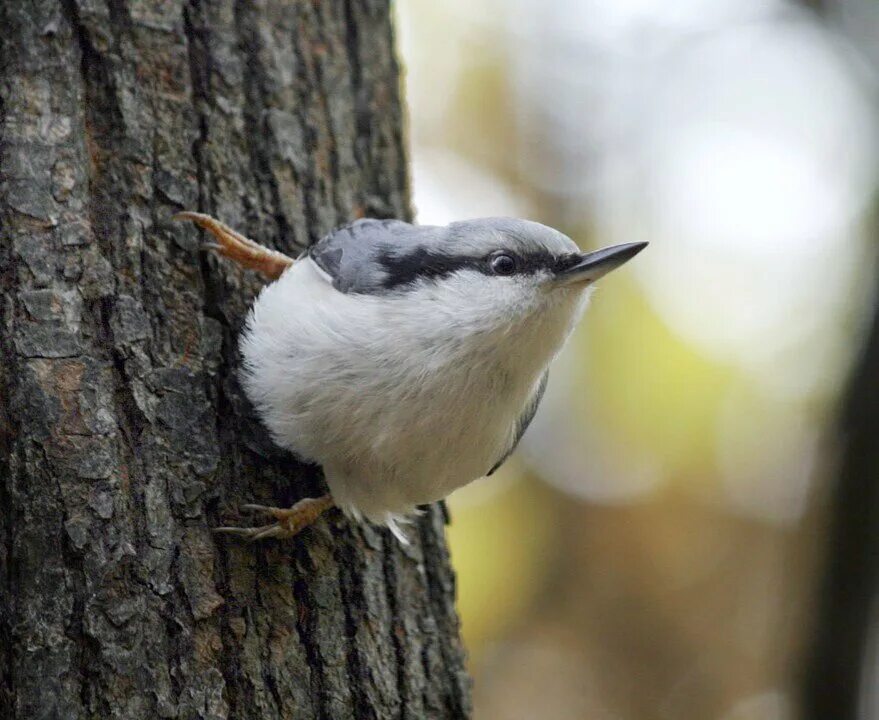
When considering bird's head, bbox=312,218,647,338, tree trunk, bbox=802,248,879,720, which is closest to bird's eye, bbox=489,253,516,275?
bird's head, bbox=312,218,647,338

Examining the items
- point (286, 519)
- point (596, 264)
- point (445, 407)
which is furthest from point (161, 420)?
point (596, 264)

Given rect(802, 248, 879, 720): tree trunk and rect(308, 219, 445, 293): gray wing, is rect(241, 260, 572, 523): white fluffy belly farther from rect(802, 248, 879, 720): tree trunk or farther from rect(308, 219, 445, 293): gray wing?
rect(802, 248, 879, 720): tree trunk

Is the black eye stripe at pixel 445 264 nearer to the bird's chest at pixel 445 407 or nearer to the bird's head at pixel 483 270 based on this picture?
the bird's head at pixel 483 270

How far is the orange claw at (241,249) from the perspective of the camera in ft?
7.03

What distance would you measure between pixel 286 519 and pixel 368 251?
68 centimetres

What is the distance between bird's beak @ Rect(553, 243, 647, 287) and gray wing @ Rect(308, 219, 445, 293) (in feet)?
1.06

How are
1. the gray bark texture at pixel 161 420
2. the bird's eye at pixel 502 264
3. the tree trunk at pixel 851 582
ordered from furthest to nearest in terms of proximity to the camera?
1. the tree trunk at pixel 851 582
2. the bird's eye at pixel 502 264
3. the gray bark texture at pixel 161 420

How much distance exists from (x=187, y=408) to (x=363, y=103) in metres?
1.24

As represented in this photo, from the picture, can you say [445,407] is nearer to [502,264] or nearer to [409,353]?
[409,353]

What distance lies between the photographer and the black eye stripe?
6.72ft

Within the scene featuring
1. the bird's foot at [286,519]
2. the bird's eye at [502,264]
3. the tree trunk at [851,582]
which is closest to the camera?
the bird's foot at [286,519]

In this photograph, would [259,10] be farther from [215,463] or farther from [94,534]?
[94,534]

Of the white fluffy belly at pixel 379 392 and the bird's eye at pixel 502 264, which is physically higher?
the bird's eye at pixel 502 264

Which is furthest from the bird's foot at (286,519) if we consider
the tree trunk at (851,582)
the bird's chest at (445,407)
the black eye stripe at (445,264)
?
the tree trunk at (851,582)
